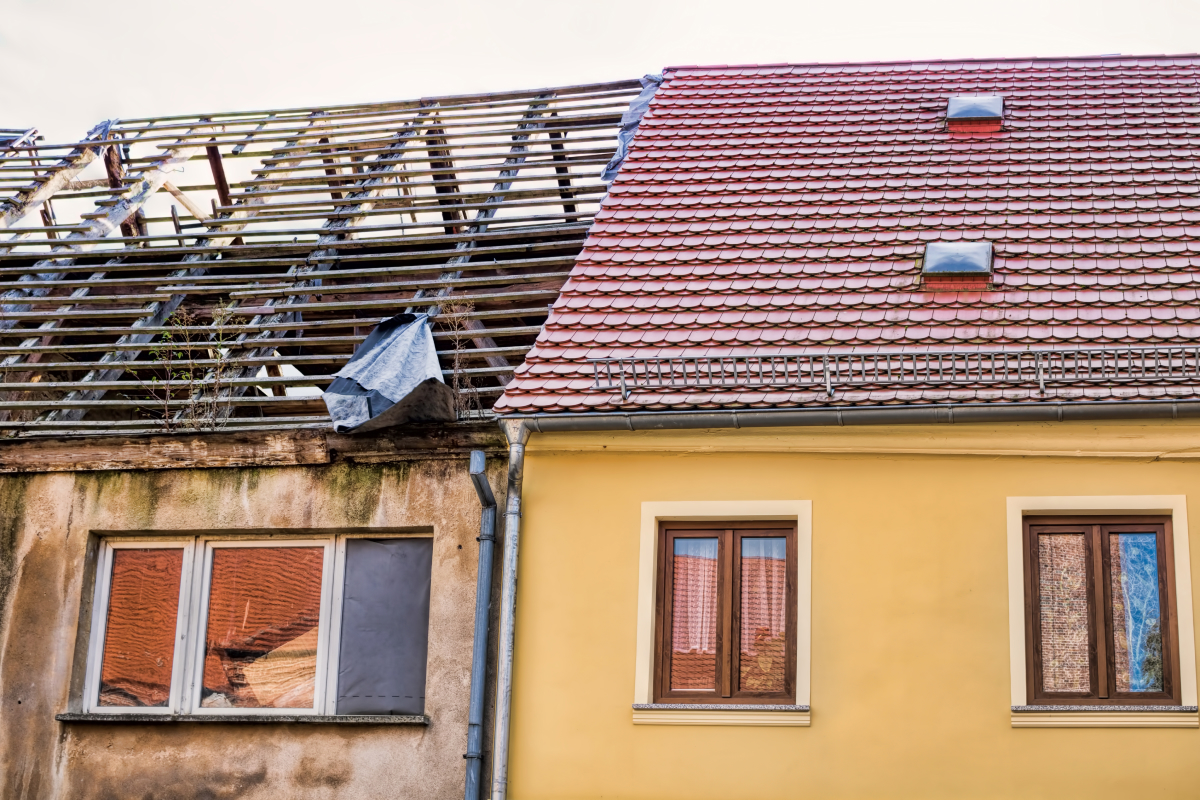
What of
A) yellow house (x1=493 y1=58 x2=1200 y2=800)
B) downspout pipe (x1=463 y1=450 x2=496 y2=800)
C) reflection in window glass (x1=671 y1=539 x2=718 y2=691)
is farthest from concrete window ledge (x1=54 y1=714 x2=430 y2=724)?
reflection in window glass (x1=671 y1=539 x2=718 y2=691)

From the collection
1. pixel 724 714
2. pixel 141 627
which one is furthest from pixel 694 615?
pixel 141 627

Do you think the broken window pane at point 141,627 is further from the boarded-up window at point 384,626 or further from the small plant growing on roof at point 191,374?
the boarded-up window at point 384,626

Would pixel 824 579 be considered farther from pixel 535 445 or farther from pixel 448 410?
pixel 448 410

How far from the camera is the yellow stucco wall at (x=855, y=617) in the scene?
26.6ft

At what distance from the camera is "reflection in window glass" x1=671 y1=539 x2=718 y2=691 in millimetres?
8711

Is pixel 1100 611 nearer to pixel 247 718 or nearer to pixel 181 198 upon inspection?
pixel 247 718

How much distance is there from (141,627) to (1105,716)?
6.51m

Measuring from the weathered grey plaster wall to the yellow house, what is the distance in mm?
783

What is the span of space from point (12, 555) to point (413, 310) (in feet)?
11.5

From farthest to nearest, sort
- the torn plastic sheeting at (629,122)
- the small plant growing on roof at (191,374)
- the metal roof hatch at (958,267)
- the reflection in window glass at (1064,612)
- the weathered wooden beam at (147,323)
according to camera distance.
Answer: the torn plastic sheeting at (629,122) → the weathered wooden beam at (147,323) → the small plant growing on roof at (191,374) → the metal roof hatch at (958,267) → the reflection in window glass at (1064,612)

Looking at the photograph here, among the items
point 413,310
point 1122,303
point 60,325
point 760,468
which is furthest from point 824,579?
point 60,325

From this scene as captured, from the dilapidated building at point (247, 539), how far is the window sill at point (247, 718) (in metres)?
0.02

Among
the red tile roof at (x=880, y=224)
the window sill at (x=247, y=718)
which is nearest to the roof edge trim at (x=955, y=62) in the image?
the red tile roof at (x=880, y=224)

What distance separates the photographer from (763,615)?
8758 mm
